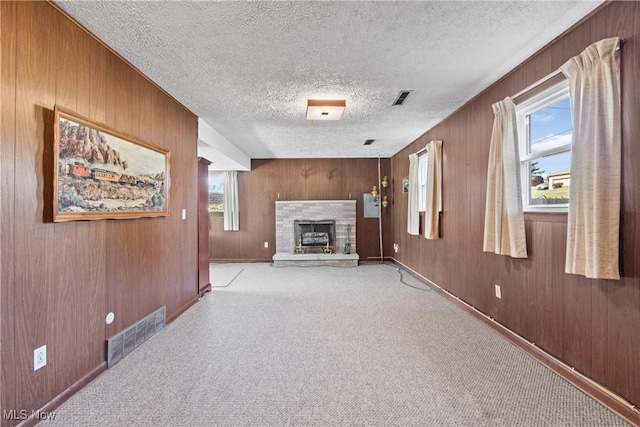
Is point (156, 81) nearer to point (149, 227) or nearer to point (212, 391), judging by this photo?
point (149, 227)

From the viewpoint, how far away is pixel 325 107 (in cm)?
323

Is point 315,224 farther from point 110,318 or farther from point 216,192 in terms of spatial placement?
point 110,318

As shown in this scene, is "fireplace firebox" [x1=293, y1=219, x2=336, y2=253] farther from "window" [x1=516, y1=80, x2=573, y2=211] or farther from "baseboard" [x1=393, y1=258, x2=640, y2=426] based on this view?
"window" [x1=516, y1=80, x2=573, y2=211]

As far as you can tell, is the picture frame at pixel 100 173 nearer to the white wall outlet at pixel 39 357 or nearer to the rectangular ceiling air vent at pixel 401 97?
the white wall outlet at pixel 39 357

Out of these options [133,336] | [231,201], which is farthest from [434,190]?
[231,201]

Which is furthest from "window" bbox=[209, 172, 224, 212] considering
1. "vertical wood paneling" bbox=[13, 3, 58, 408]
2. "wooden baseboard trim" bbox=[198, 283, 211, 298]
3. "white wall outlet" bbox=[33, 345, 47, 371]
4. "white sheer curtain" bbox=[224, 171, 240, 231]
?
"white wall outlet" bbox=[33, 345, 47, 371]

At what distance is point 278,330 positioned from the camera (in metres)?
2.87

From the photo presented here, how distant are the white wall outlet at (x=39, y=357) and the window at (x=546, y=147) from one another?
348cm

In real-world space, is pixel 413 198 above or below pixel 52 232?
above

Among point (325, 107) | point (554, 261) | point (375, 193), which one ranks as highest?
point (325, 107)

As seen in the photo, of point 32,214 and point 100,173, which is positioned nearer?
point 32,214

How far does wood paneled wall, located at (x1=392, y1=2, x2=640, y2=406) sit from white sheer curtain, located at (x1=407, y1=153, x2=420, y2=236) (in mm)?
982

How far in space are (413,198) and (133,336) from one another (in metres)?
4.24

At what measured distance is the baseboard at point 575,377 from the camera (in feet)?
5.28
